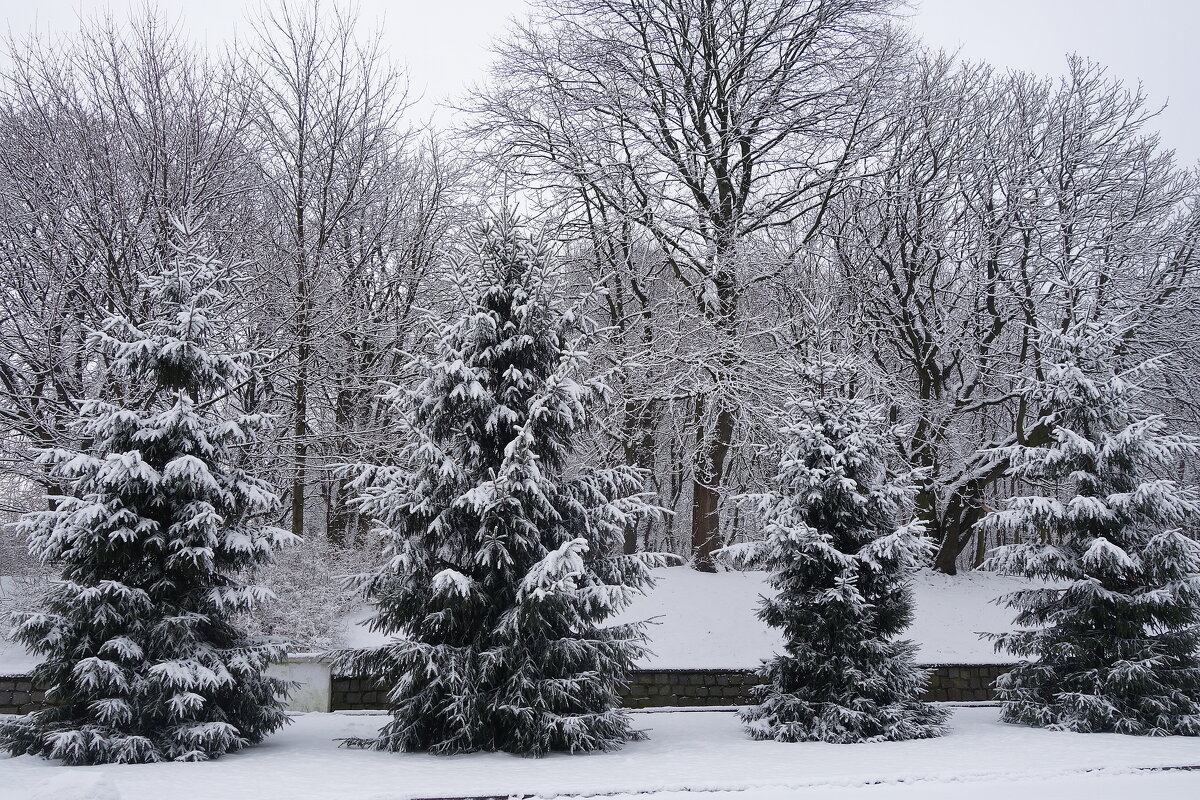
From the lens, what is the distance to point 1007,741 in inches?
405

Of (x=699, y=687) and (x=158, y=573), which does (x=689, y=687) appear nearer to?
(x=699, y=687)

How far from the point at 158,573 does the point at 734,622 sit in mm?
9303

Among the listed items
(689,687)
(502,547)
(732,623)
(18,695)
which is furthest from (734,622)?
(18,695)

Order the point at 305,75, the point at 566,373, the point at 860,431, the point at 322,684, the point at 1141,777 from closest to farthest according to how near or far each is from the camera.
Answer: the point at 1141,777 < the point at 566,373 < the point at 860,431 < the point at 322,684 < the point at 305,75

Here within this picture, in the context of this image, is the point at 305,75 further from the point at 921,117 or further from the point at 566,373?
the point at 921,117

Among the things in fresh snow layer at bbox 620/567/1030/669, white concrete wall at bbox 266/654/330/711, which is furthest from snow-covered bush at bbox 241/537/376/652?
fresh snow layer at bbox 620/567/1030/669

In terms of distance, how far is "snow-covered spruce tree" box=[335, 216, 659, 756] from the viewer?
941 centimetres

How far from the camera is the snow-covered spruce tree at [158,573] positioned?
877cm

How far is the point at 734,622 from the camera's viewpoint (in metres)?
15.3

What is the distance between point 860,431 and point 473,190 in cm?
1111

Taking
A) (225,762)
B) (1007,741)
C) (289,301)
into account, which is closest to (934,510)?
(1007,741)

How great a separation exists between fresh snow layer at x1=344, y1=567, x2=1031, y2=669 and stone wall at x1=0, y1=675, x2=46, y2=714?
13.4ft

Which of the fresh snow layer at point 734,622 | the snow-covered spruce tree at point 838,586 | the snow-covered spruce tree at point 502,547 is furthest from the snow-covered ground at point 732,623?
the snow-covered spruce tree at point 502,547

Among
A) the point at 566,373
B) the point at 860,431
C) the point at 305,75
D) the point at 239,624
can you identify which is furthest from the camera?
the point at 305,75
